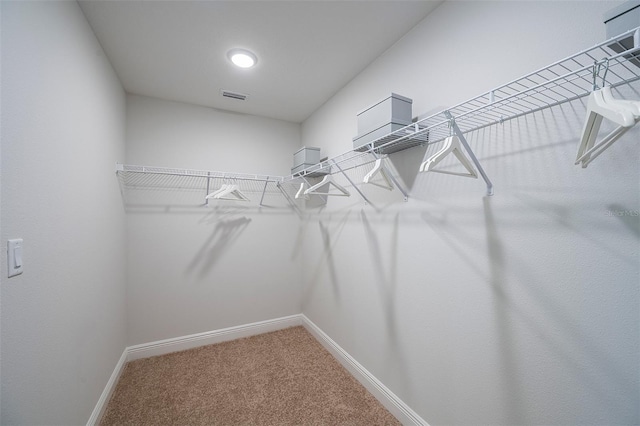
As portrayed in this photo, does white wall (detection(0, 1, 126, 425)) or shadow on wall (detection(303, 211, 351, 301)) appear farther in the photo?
shadow on wall (detection(303, 211, 351, 301))

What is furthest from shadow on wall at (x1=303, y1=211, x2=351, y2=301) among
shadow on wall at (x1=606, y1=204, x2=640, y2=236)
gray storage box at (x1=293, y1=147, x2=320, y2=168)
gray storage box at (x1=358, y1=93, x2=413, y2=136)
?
shadow on wall at (x1=606, y1=204, x2=640, y2=236)

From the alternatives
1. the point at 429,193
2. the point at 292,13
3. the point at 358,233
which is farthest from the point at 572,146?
the point at 292,13

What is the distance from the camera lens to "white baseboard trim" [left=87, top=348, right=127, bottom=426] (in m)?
1.57

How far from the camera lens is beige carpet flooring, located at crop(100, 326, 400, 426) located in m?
1.71

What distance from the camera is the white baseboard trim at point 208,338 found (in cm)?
241

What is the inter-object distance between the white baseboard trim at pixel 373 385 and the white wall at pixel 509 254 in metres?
0.07

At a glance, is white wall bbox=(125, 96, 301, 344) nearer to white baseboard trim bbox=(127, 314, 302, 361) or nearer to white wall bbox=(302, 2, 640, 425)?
white baseboard trim bbox=(127, 314, 302, 361)

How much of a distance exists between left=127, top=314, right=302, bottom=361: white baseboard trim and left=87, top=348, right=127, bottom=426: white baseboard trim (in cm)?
14

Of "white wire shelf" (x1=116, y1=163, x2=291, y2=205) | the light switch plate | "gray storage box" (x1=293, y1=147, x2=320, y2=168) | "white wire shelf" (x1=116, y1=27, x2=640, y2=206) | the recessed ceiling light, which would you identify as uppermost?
the recessed ceiling light

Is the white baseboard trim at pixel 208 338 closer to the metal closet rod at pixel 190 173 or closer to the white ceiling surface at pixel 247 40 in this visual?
the metal closet rod at pixel 190 173

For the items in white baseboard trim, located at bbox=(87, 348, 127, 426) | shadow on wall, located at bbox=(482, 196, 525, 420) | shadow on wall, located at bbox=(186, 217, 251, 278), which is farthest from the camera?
shadow on wall, located at bbox=(186, 217, 251, 278)

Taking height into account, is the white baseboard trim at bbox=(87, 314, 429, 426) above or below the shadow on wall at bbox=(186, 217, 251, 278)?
below

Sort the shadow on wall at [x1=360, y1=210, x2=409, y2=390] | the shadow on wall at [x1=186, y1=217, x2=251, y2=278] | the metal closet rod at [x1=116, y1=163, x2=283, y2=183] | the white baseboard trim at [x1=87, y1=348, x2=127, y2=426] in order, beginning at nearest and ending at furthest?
the white baseboard trim at [x1=87, y1=348, x2=127, y2=426] → the shadow on wall at [x1=360, y1=210, x2=409, y2=390] → the metal closet rod at [x1=116, y1=163, x2=283, y2=183] → the shadow on wall at [x1=186, y1=217, x2=251, y2=278]

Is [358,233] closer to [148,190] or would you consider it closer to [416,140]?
[416,140]
